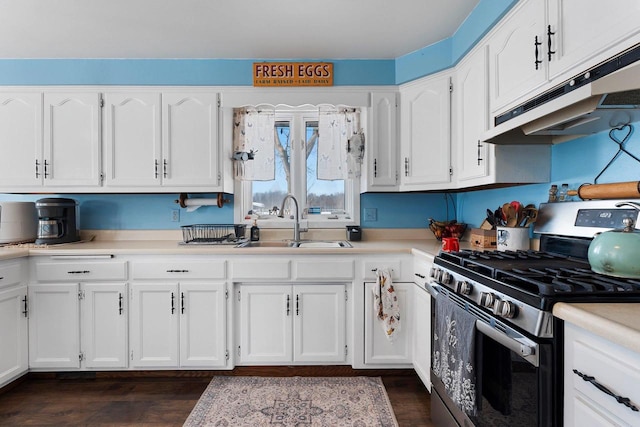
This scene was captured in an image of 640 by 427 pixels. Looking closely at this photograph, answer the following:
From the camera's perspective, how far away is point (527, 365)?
1.05 m

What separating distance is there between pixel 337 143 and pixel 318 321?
1.42m

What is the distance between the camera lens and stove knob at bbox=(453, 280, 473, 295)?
4.61ft

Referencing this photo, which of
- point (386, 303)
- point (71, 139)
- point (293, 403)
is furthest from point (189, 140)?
point (293, 403)

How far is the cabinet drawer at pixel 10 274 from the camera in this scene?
2.12 m

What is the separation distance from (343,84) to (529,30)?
1.36m

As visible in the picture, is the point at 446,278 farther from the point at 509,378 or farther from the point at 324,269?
the point at 324,269

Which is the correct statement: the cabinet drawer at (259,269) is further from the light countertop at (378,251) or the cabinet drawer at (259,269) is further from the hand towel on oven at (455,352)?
the hand towel on oven at (455,352)

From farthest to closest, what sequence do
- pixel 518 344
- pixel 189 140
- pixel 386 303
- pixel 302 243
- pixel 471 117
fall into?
1. pixel 302 243
2. pixel 189 140
3. pixel 386 303
4. pixel 471 117
5. pixel 518 344

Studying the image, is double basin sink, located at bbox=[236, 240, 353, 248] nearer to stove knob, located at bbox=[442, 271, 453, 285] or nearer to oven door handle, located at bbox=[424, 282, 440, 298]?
oven door handle, located at bbox=[424, 282, 440, 298]

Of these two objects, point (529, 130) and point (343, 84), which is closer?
point (529, 130)

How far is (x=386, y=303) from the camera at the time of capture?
225 cm

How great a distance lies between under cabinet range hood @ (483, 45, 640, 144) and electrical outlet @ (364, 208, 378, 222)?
4.34ft

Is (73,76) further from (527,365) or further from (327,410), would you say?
(527,365)

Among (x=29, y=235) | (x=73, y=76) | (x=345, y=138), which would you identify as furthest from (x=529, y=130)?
(x=29, y=235)
